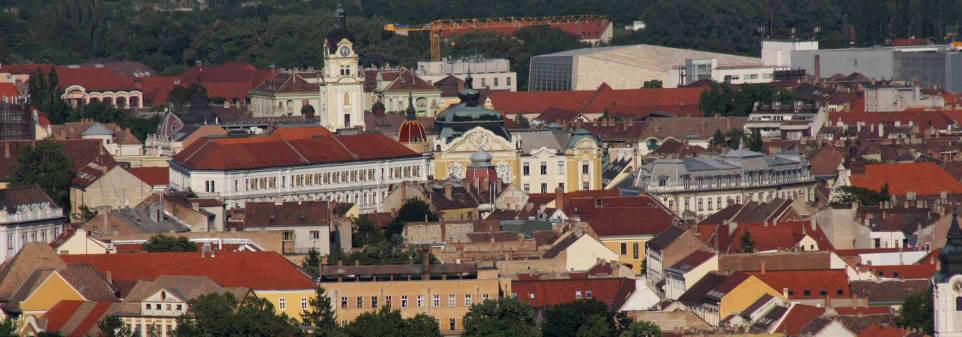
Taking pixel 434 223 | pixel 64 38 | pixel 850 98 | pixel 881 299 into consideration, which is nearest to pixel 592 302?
pixel 881 299

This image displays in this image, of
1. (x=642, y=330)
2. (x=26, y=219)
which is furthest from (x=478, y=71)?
(x=642, y=330)

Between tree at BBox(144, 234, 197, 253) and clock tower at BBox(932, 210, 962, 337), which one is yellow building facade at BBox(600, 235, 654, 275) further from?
clock tower at BBox(932, 210, 962, 337)

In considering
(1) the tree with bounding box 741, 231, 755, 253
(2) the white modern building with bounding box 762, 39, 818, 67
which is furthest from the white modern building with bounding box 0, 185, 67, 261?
(2) the white modern building with bounding box 762, 39, 818, 67

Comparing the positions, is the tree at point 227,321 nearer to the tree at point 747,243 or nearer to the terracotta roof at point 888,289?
the terracotta roof at point 888,289

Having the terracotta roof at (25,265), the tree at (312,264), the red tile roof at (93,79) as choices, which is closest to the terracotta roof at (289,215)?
the tree at (312,264)

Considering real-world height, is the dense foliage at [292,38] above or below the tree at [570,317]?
above

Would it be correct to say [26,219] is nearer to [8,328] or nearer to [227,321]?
[8,328]
